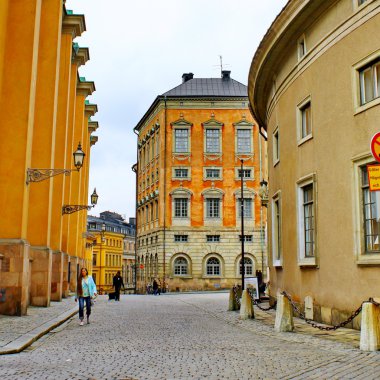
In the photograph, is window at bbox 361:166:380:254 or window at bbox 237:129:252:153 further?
window at bbox 237:129:252:153

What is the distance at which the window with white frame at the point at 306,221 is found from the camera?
17.2 meters

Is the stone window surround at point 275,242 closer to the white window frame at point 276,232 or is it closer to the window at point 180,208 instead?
the white window frame at point 276,232

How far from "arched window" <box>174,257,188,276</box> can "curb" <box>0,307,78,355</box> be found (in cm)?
3933

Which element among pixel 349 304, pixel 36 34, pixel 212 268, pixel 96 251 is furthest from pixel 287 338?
pixel 96 251

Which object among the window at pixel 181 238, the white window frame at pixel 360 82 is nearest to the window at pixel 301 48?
the white window frame at pixel 360 82

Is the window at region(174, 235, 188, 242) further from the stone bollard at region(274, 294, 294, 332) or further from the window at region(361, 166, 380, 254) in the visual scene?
the window at region(361, 166, 380, 254)

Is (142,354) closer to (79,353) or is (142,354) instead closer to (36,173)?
(79,353)

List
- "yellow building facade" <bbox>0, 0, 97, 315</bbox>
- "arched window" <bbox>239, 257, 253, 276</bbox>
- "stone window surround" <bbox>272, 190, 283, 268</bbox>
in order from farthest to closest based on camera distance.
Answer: "arched window" <bbox>239, 257, 253, 276</bbox>
"stone window surround" <bbox>272, 190, 283, 268</bbox>
"yellow building facade" <bbox>0, 0, 97, 315</bbox>

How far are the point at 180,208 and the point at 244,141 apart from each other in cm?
927

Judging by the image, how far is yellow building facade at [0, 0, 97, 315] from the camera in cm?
1816

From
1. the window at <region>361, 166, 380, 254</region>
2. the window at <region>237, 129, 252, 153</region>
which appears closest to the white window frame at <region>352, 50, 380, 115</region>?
the window at <region>361, 166, 380, 254</region>

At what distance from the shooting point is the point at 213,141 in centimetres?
5944

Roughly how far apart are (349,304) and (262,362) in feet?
18.2

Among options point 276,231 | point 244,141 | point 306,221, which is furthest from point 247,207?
point 306,221
